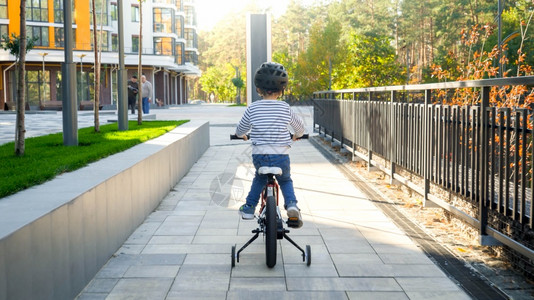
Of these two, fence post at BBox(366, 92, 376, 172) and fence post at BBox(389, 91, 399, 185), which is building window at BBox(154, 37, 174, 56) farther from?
fence post at BBox(389, 91, 399, 185)

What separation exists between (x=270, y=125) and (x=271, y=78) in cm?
40

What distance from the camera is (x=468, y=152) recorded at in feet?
19.4

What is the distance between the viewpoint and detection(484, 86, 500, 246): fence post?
5395 mm

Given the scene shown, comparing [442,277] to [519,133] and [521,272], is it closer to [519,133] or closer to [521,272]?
[521,272]

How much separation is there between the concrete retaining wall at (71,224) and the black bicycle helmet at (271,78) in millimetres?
1600

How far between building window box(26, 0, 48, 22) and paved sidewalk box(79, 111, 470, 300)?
5162cm

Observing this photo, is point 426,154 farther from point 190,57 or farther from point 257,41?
point 190,57

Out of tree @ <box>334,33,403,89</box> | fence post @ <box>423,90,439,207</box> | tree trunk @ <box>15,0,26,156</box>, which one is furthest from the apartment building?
fence post @ <box>423,90,439,207</box>

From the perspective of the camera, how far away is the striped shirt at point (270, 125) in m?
5.28

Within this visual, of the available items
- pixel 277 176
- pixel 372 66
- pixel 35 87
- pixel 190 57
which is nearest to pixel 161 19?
pixel 190 57

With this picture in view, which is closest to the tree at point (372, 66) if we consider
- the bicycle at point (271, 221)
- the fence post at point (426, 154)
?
the fence post at point (426, 154)

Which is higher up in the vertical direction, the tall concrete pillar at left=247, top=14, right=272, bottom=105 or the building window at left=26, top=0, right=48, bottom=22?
the building window at left=26, top=0, right=48, bottom=22

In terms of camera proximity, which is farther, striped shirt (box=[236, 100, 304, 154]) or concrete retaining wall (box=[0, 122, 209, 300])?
striped shirt (box=[236, 100, 304, 154])

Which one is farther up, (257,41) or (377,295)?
(257,41)
